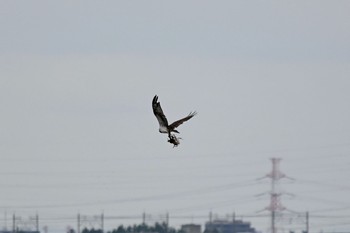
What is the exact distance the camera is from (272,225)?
160 metres

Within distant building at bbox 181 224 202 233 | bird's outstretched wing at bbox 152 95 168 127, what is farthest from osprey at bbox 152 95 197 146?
distant building at bbox 181 224 202 233

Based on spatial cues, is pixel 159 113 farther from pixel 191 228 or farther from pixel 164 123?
pixel 191 228

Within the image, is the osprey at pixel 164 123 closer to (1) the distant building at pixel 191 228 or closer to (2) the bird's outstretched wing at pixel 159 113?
(2) the bird's outstretched wing at pixel 159 113

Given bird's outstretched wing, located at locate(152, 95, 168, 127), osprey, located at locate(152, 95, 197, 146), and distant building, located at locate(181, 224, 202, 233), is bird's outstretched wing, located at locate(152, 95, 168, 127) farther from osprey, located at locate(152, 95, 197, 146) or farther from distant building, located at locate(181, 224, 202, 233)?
distant building, located at locate(181, 224, 202, 233)

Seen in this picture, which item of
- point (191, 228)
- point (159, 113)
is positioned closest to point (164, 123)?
point (159, 113)

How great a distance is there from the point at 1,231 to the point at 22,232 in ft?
8.29

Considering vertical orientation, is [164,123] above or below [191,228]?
below

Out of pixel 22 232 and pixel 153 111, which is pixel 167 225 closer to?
pixel 22 232

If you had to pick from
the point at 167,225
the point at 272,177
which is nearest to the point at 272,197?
the point at 272,177

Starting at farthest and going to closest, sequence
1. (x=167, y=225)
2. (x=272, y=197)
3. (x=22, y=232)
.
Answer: (x=22, y=232)
(x=167, y=225)
(x=272, y=197)

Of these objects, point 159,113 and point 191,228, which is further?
point 191,228

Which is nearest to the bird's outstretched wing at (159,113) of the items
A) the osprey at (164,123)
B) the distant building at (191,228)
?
the osprey at (164,123)

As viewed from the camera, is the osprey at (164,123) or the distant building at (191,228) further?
the distant building at (191,228)

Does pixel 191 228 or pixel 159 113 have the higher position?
pixel 191 228
